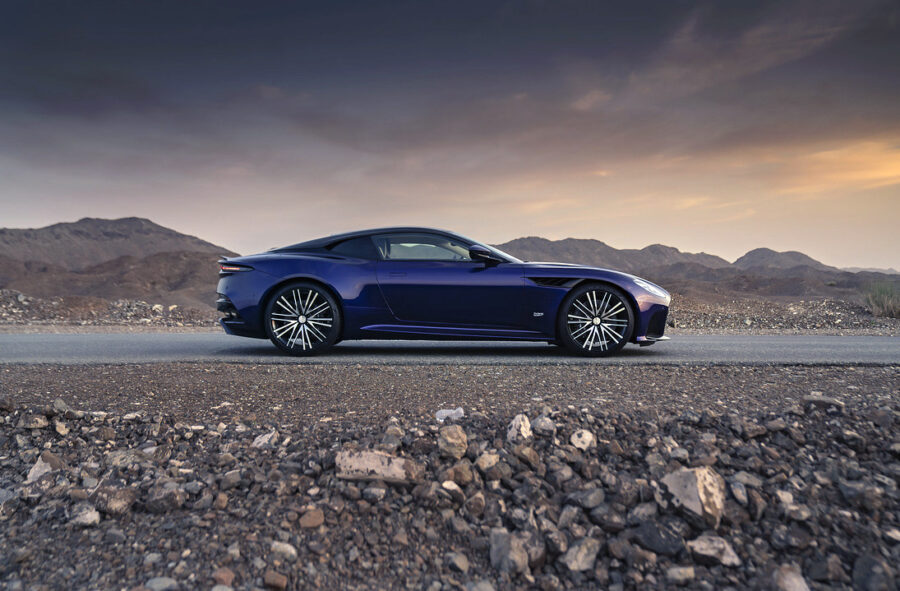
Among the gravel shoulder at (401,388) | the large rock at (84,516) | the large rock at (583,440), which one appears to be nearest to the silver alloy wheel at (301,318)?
the gravel shoulder at (401,388)

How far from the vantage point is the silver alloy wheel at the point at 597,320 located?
5.99 meters

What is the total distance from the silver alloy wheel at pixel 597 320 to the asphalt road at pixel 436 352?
233mm

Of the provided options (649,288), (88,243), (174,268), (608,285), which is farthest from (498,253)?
(88,243)

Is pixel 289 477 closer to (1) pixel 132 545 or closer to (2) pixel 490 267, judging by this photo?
(1) pixel 132 545

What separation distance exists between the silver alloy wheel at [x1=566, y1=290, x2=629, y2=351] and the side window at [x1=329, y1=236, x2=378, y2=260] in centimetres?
225

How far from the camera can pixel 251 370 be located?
5.02 metres

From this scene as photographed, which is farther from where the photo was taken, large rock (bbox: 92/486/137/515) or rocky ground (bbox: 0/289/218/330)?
rocky ground (bbox: 0/289/218/330)

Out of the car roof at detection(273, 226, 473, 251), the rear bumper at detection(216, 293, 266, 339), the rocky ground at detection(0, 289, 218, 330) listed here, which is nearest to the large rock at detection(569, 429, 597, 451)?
the car roof at detection(273, 226, 473, 251)

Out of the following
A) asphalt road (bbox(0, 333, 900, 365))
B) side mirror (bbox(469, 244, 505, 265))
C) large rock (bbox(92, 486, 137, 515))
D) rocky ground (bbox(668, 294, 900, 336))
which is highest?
side mirror (bbox(469, 244, 505, 265))

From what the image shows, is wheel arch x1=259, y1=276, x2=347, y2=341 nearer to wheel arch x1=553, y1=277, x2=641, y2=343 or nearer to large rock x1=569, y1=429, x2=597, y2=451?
wheel arch x1=553, y1=277, x2=641, y2=343

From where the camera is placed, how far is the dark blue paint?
6.00 metres

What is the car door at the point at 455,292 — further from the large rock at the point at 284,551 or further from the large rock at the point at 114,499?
the large rock at the point at 284,551

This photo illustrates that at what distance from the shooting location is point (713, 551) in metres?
2.01

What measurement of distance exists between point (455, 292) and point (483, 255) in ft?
1.63
